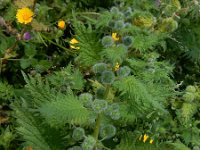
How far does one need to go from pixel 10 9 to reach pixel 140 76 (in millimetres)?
1238

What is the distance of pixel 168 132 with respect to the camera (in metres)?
2.27

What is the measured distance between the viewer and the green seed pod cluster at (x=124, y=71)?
1.25 metres

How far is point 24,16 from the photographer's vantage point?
2.24m

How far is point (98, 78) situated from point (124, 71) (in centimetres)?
10

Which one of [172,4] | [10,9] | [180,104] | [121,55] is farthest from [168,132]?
[121,55]

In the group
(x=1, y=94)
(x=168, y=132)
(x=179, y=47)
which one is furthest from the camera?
(x=179, y=47)

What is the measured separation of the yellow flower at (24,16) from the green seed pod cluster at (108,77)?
3.48 feet

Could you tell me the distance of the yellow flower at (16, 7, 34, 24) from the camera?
2.23 meters

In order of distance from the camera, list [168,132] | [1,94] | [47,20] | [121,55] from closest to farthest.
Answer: [121,55], [1,94], [168,132], [47,20]

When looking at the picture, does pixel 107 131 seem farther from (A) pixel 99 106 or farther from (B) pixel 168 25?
(B) pixel 168 25

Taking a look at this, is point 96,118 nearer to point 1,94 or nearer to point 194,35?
point 1,94

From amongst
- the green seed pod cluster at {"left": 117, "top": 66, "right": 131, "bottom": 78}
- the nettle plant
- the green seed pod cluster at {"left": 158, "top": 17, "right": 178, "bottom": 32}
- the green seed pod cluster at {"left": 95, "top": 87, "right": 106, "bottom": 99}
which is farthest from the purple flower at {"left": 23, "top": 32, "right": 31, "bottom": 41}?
the green seed pod cluster at {"left": 117, "top": 66, "right": 131, "bottom": 78}

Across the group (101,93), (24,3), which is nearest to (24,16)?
(24,3)

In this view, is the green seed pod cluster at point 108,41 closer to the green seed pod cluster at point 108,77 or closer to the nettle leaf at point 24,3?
the green seed pod cluster at point 108,77
